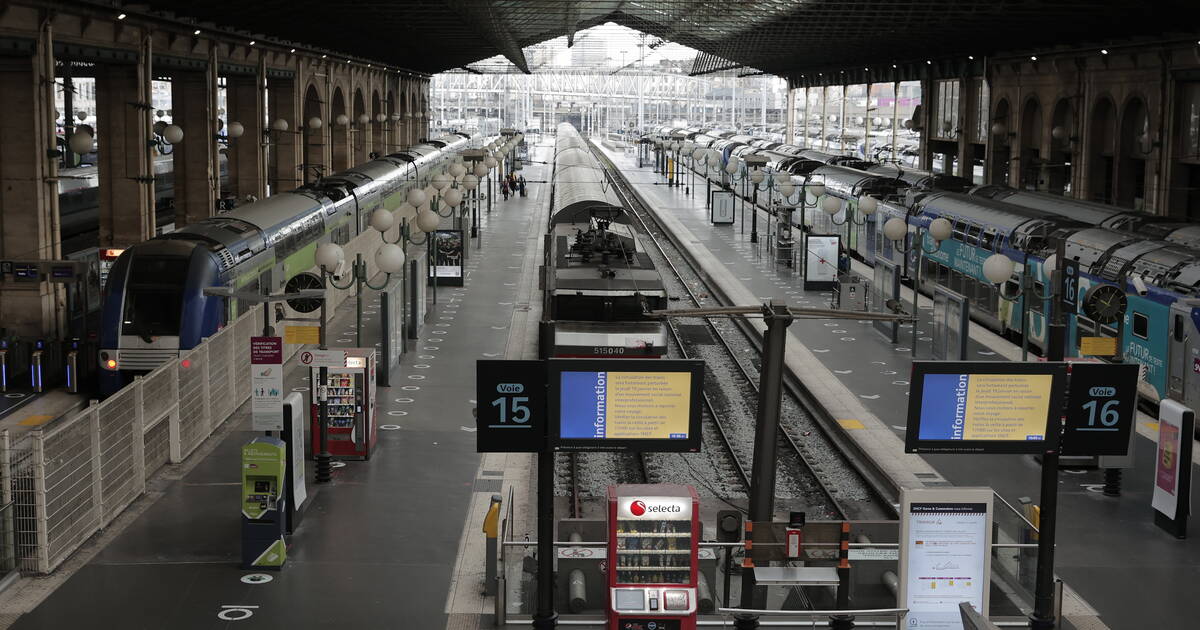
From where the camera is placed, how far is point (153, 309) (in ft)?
73.7

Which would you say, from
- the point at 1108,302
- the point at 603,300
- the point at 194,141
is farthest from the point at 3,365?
the point at 1108,302

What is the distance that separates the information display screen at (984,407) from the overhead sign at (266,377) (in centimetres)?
916

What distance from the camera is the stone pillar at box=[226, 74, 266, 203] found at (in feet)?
146

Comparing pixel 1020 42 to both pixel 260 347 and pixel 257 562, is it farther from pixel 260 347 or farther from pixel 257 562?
pixel 257 562

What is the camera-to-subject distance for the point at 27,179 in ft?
86.4

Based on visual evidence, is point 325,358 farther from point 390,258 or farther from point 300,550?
point 300,550

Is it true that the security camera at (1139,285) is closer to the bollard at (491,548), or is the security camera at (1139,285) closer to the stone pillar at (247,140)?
the bollard at (491,548)

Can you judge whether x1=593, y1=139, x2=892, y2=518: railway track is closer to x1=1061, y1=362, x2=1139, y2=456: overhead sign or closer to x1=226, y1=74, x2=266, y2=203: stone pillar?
x1=1061, y1=362, x2=1139, y2=456: overhead sign

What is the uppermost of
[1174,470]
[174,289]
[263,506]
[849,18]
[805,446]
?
[849,18]

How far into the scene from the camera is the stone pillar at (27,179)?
25.9 m

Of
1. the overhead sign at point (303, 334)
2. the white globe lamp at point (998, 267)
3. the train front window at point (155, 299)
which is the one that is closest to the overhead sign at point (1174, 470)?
the white globe lamp at point (998, 267)

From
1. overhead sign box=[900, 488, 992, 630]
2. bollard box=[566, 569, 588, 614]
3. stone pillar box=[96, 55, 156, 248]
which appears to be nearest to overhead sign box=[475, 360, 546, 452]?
bollard box=[566, 569, 588, 614]

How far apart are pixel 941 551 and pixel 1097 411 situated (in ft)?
7.80

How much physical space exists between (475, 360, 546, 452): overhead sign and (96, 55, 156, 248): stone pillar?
23.1 meters
